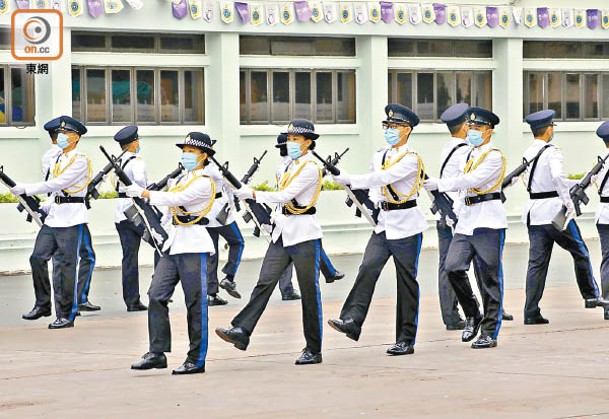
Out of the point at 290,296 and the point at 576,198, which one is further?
the point at 290,296

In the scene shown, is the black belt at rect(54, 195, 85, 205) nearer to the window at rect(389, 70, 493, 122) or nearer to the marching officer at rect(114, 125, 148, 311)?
the marching officer at rect(114, 125, 148, 311)

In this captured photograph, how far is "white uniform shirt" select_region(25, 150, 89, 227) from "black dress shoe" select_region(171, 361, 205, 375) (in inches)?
159

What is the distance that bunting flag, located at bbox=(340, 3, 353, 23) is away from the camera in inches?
1020

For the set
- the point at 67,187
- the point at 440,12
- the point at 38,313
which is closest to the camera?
the point at 67,187

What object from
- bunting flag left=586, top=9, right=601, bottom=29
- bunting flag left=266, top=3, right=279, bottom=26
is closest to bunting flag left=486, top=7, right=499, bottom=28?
bunting flag left=586, top=9, right=601, bottom=29

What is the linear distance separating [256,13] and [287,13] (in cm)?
55

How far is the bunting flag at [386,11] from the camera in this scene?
26.3m

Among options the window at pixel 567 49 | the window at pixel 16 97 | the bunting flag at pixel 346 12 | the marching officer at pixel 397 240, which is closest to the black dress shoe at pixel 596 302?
the marching officer at pixel 397 240

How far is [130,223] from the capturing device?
17.6 meters

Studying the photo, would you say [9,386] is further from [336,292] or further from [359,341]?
[336,292]

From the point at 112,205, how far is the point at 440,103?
7.02 m

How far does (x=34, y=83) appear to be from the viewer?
2366 centimetres

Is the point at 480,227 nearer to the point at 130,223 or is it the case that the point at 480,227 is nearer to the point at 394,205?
the point at 394,205

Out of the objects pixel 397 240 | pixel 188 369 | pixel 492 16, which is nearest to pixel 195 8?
pixel 492 16
